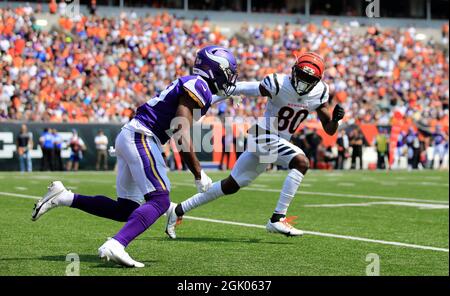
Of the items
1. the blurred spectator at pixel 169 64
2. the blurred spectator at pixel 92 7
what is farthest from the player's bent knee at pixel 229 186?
the blurred spectator at pixel 92 7

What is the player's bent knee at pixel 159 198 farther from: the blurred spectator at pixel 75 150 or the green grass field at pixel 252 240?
the blurred spectator at pixel 75 150

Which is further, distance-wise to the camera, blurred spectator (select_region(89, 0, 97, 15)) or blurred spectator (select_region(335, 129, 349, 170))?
blurred spectator (select_region(89, 0, 97, 15))

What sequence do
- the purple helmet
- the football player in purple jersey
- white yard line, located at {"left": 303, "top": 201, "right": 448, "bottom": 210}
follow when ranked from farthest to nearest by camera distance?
white yard line, located at {"left": 303, "top": 201, "right": 448, "bottom": 210} → the purple helmet → the football player in purple jersey

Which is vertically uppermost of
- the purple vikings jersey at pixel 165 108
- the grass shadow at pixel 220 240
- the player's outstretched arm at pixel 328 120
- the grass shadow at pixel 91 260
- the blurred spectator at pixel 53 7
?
the blurred spectator at pixel 53 7

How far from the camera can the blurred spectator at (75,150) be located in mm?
22266

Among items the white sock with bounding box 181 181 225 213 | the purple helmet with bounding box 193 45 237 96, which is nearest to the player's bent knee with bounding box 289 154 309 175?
the white sock with bounding box 181 181 225 213

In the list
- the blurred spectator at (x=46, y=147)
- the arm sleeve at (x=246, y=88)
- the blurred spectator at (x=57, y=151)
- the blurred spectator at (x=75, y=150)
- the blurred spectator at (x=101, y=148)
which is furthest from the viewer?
the blurred spectator at (x=101, y=148)

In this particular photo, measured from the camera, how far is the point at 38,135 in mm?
22375

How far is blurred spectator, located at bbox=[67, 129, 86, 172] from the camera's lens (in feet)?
73.0

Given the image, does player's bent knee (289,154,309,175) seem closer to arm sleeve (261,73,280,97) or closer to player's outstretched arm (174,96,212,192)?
arm sleeve (261,73,280,97)

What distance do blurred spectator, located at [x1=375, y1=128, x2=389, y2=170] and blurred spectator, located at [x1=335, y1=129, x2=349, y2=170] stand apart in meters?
1.15

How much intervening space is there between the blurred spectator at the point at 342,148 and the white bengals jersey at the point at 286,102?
1782 cm

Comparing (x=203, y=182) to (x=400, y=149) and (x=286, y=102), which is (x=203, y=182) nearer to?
(x=286, y=102)

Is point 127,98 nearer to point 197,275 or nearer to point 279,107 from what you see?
point 279,107
